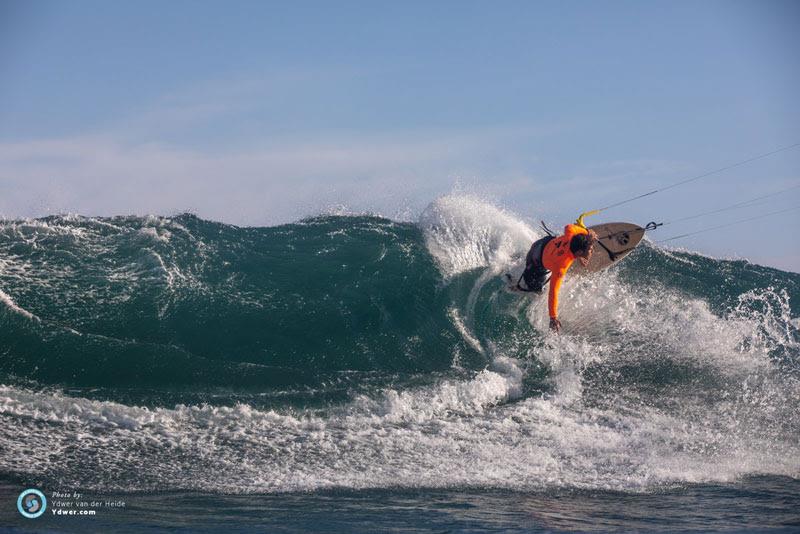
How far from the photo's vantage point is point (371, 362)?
341 inches

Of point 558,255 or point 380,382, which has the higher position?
point 558,255

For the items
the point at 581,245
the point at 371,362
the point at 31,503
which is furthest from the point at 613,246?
the point at 31,503

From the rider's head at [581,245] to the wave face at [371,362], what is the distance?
1.20 m

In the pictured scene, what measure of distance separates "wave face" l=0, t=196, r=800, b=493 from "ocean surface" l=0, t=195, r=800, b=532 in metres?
0.04

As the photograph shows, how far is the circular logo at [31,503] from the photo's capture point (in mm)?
4874

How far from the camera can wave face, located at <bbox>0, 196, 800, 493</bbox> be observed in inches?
249

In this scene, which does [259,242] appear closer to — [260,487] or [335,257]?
[335,257]

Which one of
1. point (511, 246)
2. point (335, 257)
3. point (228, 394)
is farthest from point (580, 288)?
Answer: point (228, 394)

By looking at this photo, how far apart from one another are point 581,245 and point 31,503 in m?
6.55

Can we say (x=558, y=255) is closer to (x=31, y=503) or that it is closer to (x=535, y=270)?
(x=535, y=270)

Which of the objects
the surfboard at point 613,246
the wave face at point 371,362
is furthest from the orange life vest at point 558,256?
the surfboard at point 613,246

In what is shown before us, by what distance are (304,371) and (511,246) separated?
415 centimetres

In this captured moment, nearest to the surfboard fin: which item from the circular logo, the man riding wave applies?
the man riding wave

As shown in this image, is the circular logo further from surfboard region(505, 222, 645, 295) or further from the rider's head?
surfboard region(505, 222, 645, 295)
